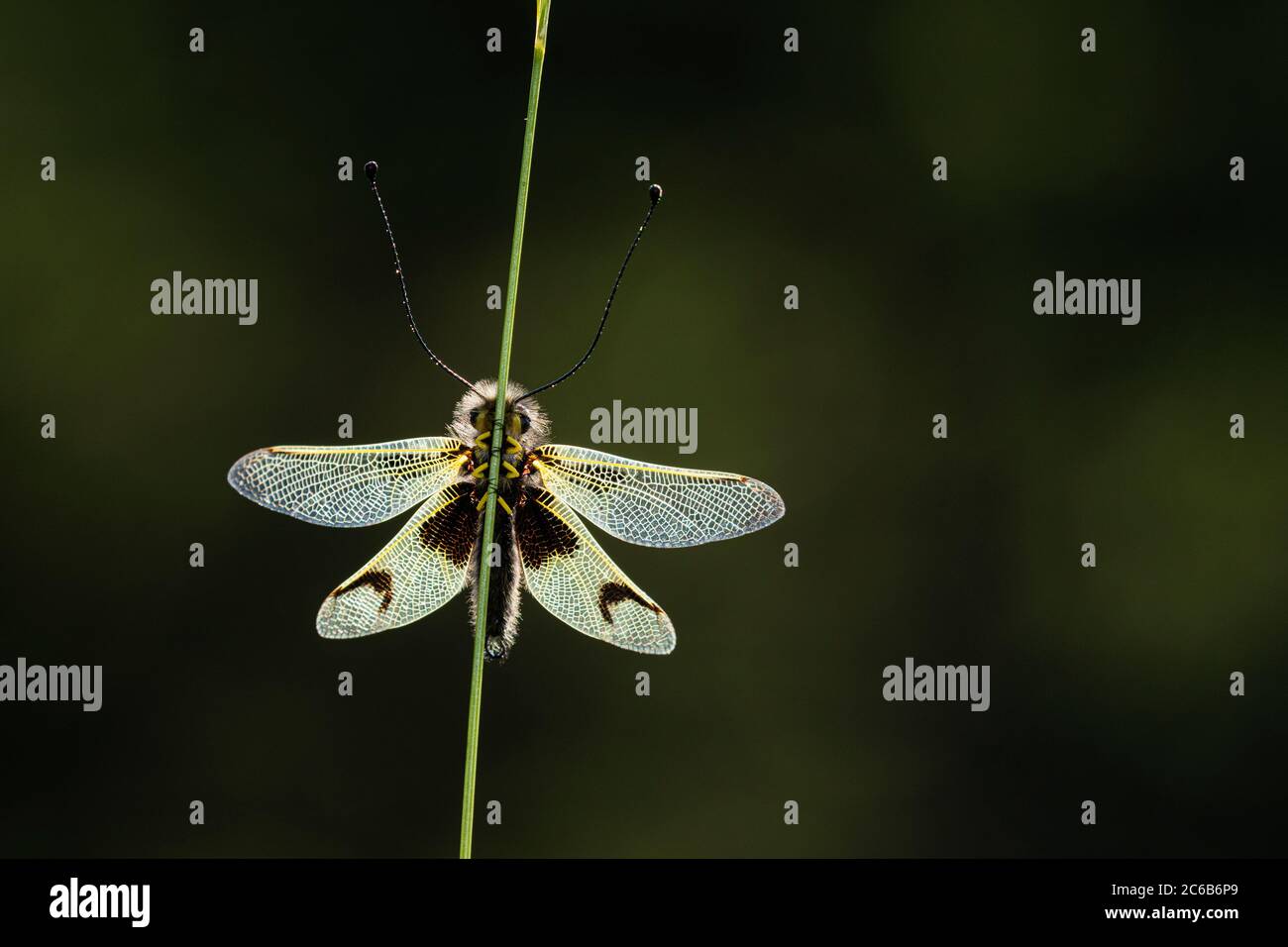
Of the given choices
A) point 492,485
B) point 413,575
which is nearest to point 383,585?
point 413,575

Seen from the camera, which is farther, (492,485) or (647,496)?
(647,496)

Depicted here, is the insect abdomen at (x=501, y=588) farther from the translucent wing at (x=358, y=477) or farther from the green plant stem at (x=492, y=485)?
the green plant stem at (x=492, y=485)

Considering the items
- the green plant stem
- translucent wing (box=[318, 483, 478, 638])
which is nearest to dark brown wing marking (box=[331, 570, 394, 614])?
translucent wing (box=[318, 483, 478, 638])

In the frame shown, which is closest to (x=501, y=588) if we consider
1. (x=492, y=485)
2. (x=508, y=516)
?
(x=508, y=516)

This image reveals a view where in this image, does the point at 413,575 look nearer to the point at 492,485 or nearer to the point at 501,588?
the point at 501,588

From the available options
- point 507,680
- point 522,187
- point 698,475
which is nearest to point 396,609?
point 698,475
